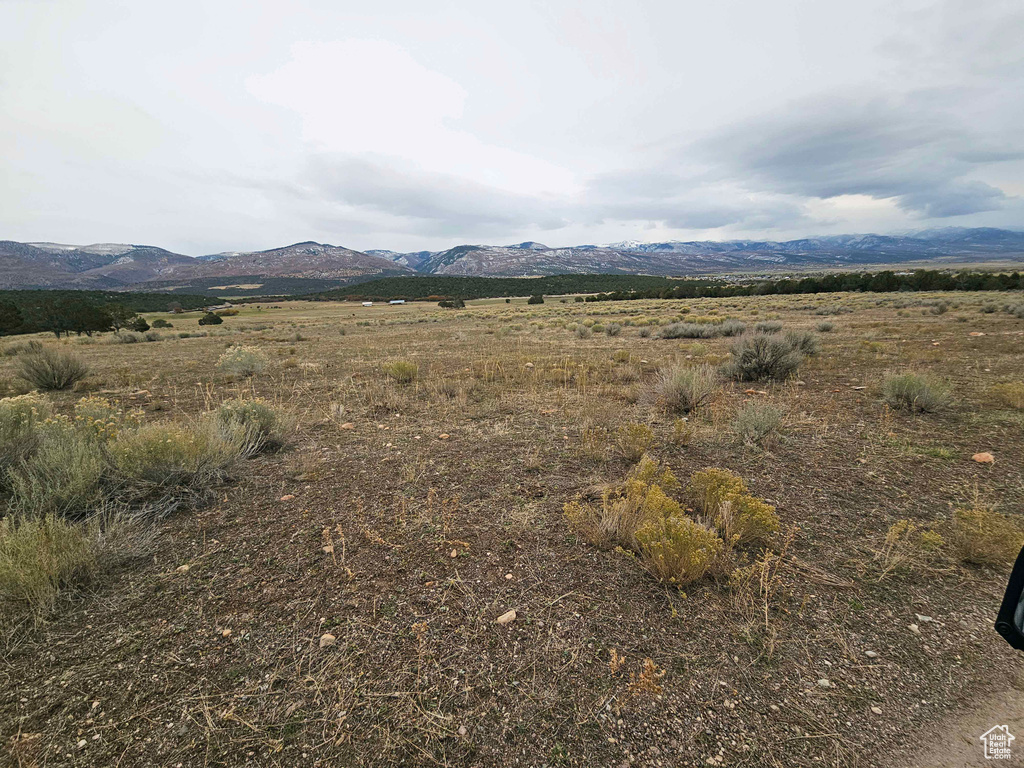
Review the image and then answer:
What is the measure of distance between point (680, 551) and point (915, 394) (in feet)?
→ 20.9

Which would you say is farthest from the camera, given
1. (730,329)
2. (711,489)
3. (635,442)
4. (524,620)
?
(730,329)

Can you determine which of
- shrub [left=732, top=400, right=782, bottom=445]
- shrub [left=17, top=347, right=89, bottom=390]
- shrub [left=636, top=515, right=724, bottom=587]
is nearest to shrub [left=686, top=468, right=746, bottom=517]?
shrub [left=636, top=515, right=724, bottom=587]

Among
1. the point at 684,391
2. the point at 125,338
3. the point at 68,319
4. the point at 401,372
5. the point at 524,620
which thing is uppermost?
the point at 68,319

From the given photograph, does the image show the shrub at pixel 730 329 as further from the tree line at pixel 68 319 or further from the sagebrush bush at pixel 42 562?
the tree line at pixel 68 319

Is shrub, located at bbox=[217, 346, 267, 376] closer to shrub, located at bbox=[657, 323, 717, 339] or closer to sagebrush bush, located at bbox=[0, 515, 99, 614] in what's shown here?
sagebrush bush, located at bbox=[0, 515, 99, 614]

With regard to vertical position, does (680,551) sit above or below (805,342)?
below

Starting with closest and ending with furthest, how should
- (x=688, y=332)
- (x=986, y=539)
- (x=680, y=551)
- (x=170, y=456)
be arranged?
(x=680, y=551) < (x=986, y=539) < (x=170, y=456) < (x=688, y=332)

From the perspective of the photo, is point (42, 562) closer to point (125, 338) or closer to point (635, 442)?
point (635, 442)

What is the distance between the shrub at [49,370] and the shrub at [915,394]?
58.2 ft

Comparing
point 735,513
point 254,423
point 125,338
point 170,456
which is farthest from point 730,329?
point 125,338

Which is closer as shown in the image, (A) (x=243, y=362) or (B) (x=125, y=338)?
(A) (x=243, y=362)

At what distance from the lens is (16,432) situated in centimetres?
477

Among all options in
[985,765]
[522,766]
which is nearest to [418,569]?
[522,766]

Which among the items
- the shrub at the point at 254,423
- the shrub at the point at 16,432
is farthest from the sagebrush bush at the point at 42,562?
the shrub at the point at 254,423
